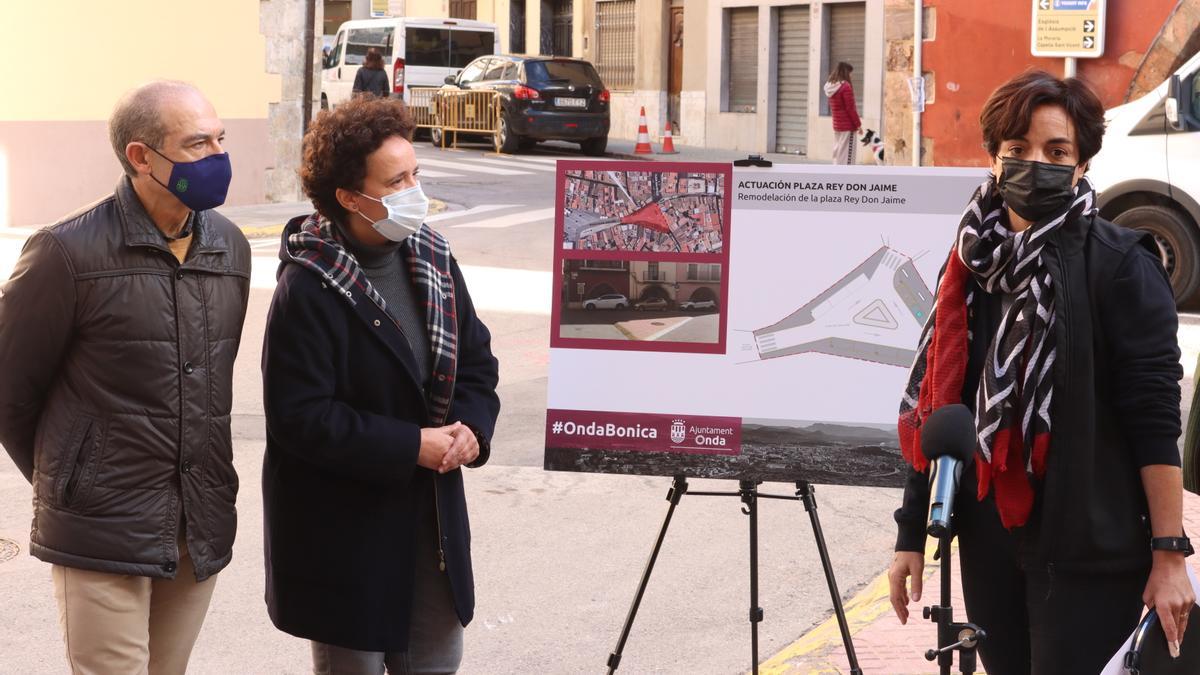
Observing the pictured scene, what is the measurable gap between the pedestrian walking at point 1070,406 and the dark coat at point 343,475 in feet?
3.90

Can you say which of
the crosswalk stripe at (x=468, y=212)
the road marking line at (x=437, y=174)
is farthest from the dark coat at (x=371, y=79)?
the crosswalk stripe at (x=468, y=212)

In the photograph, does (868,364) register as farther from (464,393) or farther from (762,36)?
(762,36)

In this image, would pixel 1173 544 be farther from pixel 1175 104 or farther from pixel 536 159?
pixel 536 159

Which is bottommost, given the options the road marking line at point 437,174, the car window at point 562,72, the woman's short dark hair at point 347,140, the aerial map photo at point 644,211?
the aerial map photo at point 644,211

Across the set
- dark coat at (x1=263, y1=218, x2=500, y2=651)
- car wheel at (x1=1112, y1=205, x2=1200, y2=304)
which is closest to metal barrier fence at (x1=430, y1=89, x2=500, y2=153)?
car wheel at (x1=1112, y1=205, x2=1200, y2=304)

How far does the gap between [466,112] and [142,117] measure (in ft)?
78.6

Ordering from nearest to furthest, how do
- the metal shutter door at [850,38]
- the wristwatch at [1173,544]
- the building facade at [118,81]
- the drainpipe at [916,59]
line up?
1. the wristwatch at [1173,544]
2. the building facade at [118,81]
3. the drainpipe at [916,59]
4. the metal shutter door at [850,38]

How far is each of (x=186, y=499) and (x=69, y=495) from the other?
251mm

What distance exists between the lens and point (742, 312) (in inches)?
174

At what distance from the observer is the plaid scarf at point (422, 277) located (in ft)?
10.8

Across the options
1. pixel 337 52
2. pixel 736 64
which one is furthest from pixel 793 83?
pixel 337 52

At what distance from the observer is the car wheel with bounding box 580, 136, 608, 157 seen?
1009 inches

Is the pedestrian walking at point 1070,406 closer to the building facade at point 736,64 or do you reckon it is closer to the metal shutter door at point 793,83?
the building facade at point 736,64

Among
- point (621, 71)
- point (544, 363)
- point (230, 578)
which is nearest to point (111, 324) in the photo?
point (230, 578)
